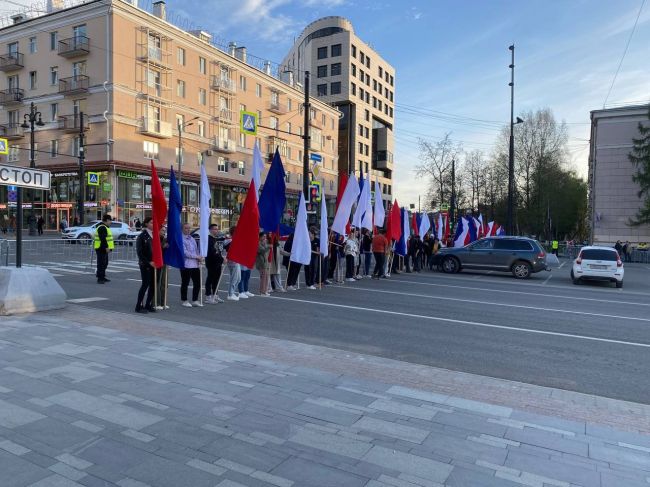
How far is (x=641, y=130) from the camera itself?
45.7 m

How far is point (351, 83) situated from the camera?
246 feet

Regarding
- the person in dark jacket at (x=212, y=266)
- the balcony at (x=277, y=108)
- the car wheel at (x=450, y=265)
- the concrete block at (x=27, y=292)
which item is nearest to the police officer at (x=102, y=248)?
the concrete block at (x=27, y=292)

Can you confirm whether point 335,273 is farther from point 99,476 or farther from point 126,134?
point 126,134

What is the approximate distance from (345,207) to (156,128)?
103ft

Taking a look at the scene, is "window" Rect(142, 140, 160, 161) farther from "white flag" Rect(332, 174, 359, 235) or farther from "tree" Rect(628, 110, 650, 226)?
"tree" Rect(628, 110, 650, 226)

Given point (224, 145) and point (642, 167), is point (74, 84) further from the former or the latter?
point (642, 167)

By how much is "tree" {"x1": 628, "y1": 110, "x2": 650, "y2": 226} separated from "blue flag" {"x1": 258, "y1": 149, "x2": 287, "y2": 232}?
41203mm

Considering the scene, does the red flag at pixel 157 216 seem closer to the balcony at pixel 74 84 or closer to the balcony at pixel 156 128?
the balcony at pixel 156 128

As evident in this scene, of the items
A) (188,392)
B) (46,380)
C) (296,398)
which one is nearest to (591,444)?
(296,398)

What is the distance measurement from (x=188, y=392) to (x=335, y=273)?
11677 mm

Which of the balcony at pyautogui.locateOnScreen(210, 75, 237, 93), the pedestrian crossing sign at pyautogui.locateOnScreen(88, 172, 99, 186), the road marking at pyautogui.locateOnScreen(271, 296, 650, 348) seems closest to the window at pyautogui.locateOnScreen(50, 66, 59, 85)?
the pedestrian crossing sign at pyautogui.locateOnScreen(88, 172, 99, 186)

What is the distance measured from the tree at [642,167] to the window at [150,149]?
41538 millimetres

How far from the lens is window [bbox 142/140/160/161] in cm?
4206

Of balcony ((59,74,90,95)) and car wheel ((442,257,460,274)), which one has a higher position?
balcony ((59,74,90,95))
